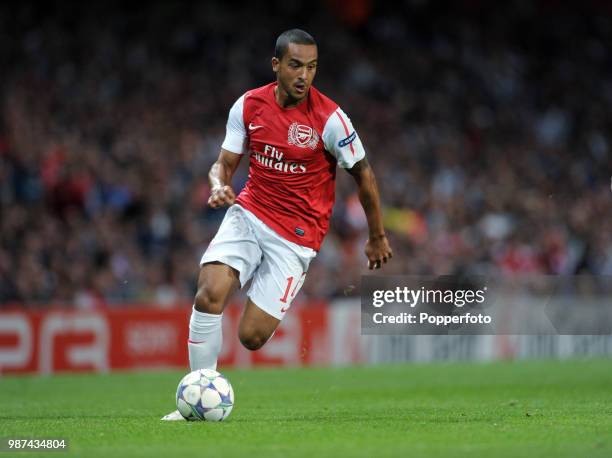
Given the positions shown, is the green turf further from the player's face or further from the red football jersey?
the player's face

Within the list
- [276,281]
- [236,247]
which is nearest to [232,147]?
[236,247]

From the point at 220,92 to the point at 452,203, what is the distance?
4.82 meters

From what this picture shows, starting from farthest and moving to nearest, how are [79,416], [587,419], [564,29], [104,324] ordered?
1. [564,29]
2. [104,324]
3. [79,416]
4. [587,419]

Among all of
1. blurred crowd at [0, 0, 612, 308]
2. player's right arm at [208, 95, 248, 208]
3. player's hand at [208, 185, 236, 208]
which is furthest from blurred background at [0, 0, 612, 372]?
player's hand at [208, 185, 236, 208]

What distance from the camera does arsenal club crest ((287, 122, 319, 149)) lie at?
8.93m

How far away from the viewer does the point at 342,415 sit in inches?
366

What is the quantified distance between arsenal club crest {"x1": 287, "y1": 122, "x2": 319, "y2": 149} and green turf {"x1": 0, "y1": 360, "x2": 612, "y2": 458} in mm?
1991

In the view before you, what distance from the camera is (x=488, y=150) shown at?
79.2 ft

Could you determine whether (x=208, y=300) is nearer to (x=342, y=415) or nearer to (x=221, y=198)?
(x=221, y=198)

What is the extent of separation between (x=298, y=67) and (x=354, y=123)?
1482 centimetres

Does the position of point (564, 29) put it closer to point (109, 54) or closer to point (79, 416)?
point (109, 54)

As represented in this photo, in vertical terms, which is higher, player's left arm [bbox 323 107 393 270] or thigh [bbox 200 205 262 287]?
player's left arm [bbox 323 107 393 270]

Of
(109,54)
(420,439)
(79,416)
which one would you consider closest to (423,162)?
(109,54)

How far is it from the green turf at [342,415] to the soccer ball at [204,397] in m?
0.13
